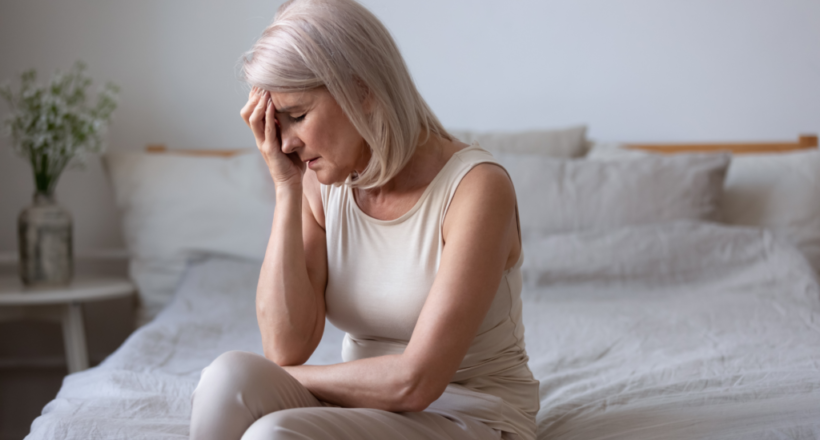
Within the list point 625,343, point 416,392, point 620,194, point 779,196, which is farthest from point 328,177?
point 779,196

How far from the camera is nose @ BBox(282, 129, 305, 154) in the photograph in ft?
3.15

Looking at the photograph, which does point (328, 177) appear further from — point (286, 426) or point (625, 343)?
point (625, 343)

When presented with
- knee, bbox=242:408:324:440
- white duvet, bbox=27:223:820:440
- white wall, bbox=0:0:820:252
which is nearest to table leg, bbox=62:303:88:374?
white duvet, bbox=27:223:820:440

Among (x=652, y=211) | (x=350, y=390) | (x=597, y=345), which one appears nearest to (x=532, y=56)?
(x=652, y=211)

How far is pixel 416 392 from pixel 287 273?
0.30m

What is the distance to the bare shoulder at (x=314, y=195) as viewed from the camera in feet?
3.54

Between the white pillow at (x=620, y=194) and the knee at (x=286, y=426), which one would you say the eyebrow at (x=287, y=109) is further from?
the white pillow at (x=620, y=194)

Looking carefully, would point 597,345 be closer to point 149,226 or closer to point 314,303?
point 314,303

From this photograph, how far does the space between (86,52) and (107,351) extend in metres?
1.13

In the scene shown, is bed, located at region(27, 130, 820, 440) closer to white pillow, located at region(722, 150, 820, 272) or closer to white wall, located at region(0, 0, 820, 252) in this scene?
white pillow, located at region(722, 150, 820, 272)

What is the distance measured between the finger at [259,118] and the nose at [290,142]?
39 mm

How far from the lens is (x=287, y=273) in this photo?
0.99 meters

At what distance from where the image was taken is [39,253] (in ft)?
6.64

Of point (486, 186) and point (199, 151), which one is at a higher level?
point (486, 186)
